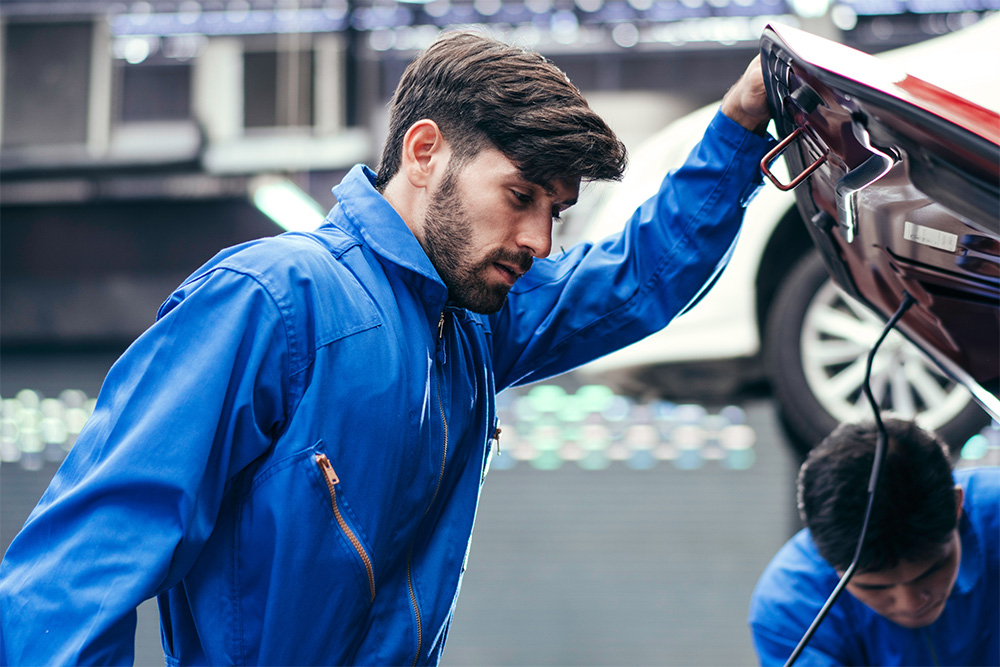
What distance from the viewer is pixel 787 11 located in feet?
16.5

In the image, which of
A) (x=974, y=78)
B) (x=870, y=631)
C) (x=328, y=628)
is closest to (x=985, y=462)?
(x=974, y=78)

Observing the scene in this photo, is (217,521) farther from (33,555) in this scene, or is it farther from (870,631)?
(870,631)

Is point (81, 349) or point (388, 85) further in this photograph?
point (81, 349)

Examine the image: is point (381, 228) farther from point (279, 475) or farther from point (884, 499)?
point (884, 499)

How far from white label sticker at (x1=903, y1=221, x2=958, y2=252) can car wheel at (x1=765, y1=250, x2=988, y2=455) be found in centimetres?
215

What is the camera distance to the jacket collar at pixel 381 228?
0.97 metres

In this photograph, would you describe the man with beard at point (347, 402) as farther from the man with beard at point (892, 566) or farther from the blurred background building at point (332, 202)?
the blurred background building at point (332, 202)

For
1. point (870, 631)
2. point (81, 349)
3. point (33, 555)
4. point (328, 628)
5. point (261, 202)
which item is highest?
point (33, 555)

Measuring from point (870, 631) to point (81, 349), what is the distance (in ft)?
20.9

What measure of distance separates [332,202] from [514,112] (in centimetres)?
469

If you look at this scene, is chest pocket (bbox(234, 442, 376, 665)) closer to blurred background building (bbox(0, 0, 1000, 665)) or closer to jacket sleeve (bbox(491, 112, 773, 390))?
jacket sleeve (bbox(491, 112, 773, 390))

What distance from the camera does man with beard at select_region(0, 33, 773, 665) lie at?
0.75 m

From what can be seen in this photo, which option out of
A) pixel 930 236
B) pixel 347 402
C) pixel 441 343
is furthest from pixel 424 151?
pixel 930 236

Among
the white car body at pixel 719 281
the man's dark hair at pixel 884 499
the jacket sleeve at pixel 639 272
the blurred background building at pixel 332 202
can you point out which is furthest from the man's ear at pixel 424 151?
the blurred background building at pixel 332 202
